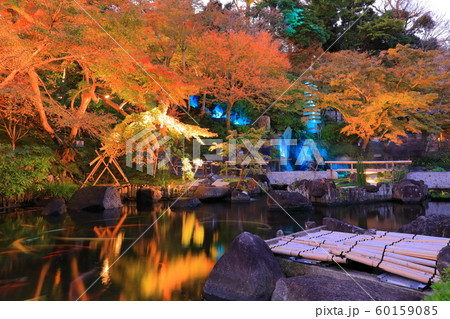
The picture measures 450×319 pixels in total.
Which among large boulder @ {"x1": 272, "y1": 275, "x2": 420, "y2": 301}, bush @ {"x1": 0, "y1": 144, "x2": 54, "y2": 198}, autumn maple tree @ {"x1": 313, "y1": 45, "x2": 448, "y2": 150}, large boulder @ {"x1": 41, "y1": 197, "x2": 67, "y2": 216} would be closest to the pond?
large boulder @ {"x1": 41, "y1": 197, "x2": 67, "y2": 216}

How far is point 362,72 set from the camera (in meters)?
19.8

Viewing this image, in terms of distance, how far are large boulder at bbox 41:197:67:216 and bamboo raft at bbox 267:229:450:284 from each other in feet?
24.6

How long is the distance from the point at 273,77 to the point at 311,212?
42.7 ft

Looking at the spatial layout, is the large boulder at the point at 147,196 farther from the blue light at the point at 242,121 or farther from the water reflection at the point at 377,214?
the blue light at the point at 242,121

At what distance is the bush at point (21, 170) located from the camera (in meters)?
10.4

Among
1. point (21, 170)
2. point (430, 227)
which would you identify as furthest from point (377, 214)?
point (21, 170)

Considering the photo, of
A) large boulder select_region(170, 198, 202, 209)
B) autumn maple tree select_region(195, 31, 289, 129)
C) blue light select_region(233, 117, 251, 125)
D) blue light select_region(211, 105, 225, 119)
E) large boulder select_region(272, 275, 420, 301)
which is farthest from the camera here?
blue light select_region(211, 105, 225, 119)

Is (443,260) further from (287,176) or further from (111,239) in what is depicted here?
(287,176)

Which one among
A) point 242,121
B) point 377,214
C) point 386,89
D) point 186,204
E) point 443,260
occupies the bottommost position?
point 377,214

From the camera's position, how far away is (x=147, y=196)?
13289 millimetres

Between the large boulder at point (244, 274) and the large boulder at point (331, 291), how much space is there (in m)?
0.33

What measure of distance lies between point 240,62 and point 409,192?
11611 millimetres

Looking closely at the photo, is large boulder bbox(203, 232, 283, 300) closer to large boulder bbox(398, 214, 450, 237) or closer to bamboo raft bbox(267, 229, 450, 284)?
bamboo raft bbox(267, 229, 450, 284)

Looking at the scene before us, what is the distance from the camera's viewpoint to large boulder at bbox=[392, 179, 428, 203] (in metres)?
13.2
